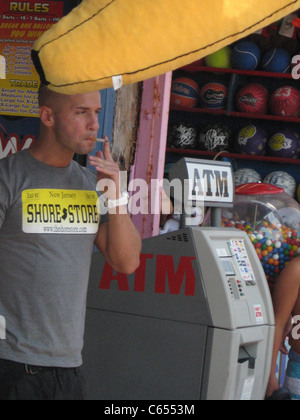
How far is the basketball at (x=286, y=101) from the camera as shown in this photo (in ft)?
23.1

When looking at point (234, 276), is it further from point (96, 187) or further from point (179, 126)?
point (179, 126)

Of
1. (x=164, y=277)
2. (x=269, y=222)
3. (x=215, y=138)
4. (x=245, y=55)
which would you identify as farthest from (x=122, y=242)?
(x=245, y=55)

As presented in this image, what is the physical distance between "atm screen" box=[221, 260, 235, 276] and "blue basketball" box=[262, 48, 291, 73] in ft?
17.1

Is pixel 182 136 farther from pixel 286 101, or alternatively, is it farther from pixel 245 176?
pixel 286 101

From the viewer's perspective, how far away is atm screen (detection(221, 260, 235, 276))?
2262 mm

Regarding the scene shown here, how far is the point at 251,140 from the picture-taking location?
7.09 meters

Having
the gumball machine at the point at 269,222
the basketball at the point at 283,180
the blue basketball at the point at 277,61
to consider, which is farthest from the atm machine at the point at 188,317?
the blue basketball at the point at 277,61

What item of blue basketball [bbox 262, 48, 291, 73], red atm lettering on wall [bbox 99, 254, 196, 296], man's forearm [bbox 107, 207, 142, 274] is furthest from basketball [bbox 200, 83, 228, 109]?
man's forearm [bbox 107, 207, 142, 274]

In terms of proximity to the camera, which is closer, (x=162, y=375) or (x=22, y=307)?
(x=22, y=307)

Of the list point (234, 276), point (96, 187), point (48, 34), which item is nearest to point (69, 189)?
point (96, 187)

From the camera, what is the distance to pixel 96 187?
1.93 m

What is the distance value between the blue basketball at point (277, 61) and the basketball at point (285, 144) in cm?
65

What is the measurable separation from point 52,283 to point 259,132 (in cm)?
564

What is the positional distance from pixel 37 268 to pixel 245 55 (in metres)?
5.77
